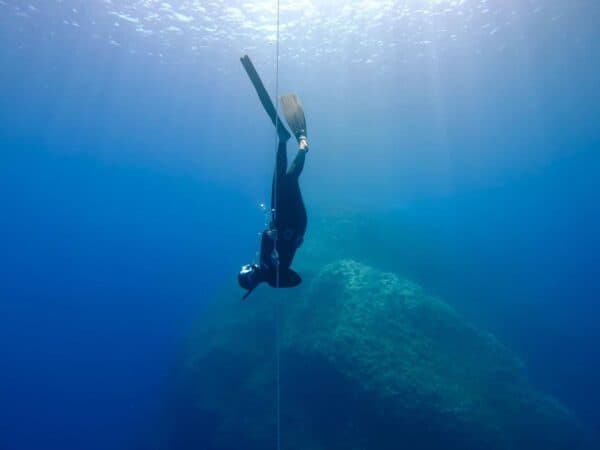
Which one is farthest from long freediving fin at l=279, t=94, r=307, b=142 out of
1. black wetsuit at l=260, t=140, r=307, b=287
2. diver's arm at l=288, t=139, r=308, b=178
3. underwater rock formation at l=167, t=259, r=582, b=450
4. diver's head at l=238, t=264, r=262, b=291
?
underwater rock formation at l=167, t=259, r=582, b=450

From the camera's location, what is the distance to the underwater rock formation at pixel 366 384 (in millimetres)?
10094

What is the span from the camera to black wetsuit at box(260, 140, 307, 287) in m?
4.54

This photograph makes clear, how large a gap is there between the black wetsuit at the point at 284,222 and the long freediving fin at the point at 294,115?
1.34ft

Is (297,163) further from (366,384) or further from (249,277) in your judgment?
(366,384)

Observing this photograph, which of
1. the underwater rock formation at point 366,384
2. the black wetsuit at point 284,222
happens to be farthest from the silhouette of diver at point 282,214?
the underwater rock formation at point 366,384

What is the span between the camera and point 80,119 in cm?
4572

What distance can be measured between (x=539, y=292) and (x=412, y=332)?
86.6 ft

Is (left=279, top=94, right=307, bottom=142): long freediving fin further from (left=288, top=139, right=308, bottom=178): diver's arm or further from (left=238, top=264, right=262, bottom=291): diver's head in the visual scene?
(left=238, top=264, right=262, bottom=291): diver's head

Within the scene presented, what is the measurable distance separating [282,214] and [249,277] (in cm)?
98

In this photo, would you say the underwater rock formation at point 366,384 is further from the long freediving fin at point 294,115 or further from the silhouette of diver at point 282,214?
the long freediving fin at point 294,115

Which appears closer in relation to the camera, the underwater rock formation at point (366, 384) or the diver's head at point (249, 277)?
the diver's head at point (249, 277)

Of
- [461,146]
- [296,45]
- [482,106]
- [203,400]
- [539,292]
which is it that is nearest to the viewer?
[203,400]

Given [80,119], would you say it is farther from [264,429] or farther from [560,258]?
[560,258]

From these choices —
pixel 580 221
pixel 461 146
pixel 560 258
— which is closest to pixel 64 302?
pixel 560 258
